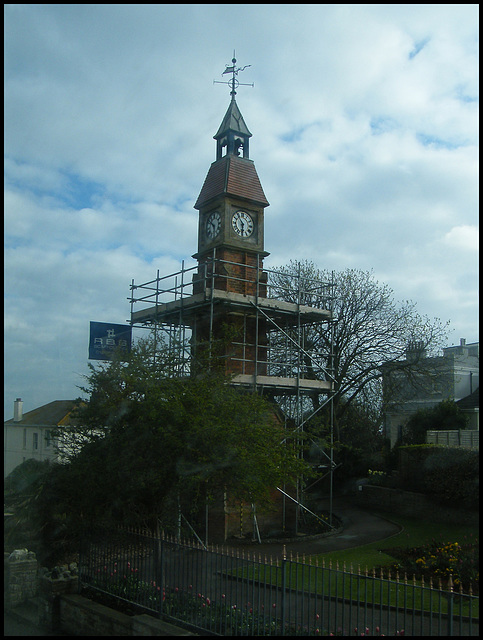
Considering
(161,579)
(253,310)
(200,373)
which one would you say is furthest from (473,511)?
(161,579)

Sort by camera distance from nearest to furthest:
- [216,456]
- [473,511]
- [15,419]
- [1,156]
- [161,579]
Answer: [1,156] < [161,579] < [216,456] < [15,419] < [473,511]

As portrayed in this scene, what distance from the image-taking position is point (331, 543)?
17.9 metres

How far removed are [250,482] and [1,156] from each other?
253 inches

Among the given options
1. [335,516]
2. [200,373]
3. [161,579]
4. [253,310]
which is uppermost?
[253,310]

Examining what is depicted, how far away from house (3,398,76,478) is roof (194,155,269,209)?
10569 mm

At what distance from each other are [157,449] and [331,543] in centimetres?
947

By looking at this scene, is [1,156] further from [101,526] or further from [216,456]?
[101,526]

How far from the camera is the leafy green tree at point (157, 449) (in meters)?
10.4

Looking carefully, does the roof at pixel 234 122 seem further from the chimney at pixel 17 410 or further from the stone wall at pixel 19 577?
the stone wall at pixel 19 577

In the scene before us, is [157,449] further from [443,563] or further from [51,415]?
[443,563]

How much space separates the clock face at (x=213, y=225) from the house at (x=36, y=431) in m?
9.55

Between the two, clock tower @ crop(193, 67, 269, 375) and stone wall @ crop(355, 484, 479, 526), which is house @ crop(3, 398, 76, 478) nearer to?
clock tower @ crop(193, 67, 269, 375)

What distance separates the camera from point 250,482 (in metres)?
10.6

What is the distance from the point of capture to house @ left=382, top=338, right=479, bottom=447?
2656 cm
